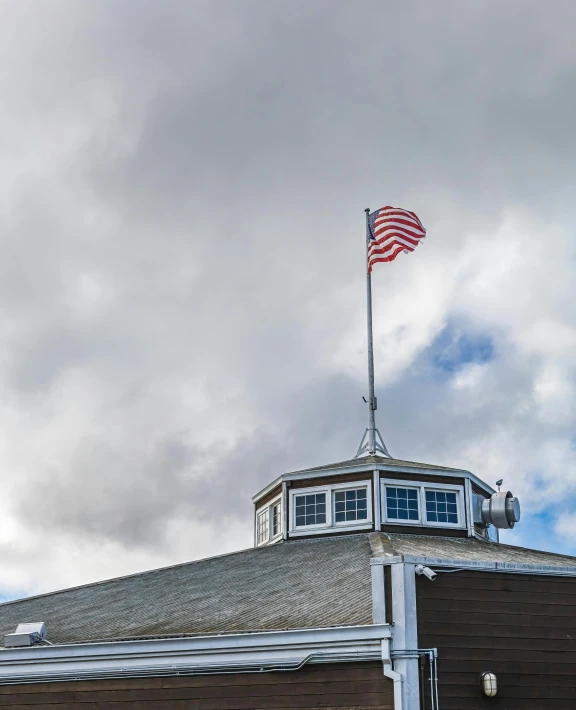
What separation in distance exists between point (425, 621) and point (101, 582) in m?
12.8

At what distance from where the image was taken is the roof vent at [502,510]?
83.3ft

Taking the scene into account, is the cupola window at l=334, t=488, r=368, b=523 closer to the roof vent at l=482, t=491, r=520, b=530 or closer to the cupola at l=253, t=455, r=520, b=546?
the cupola at l=253, t=455, r=520, b=546

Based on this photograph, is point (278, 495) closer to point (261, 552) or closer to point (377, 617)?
point (261, 552)

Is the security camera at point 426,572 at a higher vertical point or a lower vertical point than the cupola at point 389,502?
lower

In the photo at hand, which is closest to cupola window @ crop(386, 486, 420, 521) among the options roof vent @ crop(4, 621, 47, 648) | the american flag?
the american flag

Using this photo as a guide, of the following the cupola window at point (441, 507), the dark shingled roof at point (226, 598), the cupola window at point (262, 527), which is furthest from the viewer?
the cupola window at point (262, 527)

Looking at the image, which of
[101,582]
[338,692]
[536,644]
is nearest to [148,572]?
[101,582]

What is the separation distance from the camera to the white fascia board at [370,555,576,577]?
50.3 ft

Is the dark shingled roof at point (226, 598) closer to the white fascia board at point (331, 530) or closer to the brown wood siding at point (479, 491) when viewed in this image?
the white fascia board at point (331, 530)

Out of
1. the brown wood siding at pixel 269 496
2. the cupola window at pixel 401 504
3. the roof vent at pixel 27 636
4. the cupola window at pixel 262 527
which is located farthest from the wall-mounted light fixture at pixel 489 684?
the cupola window at pixel 262 527

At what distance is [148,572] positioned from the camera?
24.9m

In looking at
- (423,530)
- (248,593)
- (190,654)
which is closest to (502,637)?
(190,654)

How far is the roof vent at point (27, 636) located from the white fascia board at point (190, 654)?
0.61 feet

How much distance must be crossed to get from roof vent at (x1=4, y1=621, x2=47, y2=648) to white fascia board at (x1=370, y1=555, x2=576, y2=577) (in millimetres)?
7538
